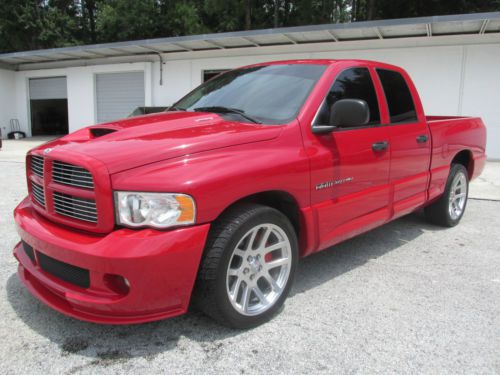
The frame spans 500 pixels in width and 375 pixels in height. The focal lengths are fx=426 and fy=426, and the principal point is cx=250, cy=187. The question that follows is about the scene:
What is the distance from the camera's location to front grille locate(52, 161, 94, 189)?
2414 mm

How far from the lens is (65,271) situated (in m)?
2.47

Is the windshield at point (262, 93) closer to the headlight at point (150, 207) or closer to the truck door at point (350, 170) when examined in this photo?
the truck door at point (350, 170)

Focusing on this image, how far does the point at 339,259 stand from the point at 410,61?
1043cm

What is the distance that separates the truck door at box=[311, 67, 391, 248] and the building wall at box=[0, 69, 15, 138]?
21.3m

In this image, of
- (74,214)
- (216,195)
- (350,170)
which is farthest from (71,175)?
(350,170)

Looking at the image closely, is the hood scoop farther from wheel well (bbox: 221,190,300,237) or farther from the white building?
the white building

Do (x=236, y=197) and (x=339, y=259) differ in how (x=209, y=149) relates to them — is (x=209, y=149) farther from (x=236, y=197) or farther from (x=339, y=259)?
(x=339, y=259)

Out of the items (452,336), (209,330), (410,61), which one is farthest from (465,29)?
(209,330)

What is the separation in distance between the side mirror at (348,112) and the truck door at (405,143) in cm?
85

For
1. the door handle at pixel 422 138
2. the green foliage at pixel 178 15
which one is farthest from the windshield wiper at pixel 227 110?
the green foliage at pixel 178 15

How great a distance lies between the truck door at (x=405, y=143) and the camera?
396cm

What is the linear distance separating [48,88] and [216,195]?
2094 centimetres

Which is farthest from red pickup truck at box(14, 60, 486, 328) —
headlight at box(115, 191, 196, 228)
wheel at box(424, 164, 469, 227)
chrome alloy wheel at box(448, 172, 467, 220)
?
chrome alloy wheel at box(448, 172, 467, 220)

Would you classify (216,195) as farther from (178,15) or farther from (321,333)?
(178,15)
